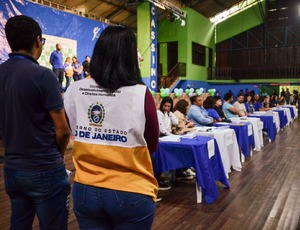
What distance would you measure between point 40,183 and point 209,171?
2193 millimetres

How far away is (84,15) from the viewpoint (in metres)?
10.8

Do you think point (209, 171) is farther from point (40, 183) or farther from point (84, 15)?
point (84, 15)

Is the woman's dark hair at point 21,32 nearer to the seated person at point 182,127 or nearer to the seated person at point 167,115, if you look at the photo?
the seated person at point 167,115

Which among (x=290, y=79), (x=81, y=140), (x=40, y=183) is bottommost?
(x=40, y=183)

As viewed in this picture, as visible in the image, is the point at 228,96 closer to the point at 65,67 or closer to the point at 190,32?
the point at 65,67

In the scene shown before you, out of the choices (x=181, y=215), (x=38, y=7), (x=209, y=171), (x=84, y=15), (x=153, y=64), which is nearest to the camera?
(x=181, y=215)

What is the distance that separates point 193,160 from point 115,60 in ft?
7.32

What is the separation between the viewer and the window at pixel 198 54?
52.6 feet

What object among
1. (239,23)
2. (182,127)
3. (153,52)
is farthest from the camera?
(239,23)

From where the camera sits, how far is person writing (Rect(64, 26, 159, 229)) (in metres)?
0.94

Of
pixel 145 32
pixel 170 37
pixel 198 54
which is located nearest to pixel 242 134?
pixel 145 32

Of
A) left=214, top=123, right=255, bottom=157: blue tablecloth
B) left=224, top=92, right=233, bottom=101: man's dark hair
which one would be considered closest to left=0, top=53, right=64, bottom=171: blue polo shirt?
left=214, top=123, right=255, bottom=157: blue tablecloth

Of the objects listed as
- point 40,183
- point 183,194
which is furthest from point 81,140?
point 183,194

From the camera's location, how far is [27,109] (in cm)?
114
